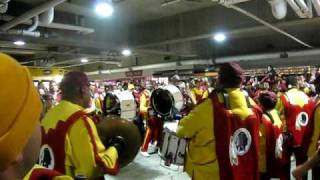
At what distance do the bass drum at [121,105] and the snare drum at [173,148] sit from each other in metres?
3.86

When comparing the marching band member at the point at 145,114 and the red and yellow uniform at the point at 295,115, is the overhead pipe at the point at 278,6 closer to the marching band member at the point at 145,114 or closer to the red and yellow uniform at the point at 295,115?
the red and yellow uniform at the point at 295,115

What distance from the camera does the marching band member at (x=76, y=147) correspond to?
2.15 m

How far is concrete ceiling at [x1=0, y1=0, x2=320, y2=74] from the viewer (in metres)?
8.21

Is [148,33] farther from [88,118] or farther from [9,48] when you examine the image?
[88,118]

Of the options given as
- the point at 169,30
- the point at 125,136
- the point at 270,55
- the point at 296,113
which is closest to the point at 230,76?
the point at 125,136

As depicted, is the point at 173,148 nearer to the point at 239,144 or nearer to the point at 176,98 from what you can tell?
the point at 239,144

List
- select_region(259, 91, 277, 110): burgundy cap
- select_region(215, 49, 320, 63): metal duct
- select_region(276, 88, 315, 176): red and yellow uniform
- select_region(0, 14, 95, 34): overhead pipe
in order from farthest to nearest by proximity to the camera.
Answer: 1. select_region(215, 49, 320, 63): metal duct
2. select_region(0, 14, 95, 34): overhead pipe
3. select_region(276, 88, 315, 176): red and yellow uniform
4. select_region(259, 91, 277, 110): burgundy cap

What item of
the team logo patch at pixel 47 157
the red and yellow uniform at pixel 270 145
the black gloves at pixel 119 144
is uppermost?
the black gloves at pixel 119 144

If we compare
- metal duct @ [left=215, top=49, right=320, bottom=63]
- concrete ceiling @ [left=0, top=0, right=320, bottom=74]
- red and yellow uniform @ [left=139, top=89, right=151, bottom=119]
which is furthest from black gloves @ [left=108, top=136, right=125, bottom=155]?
metal duct @ [left=215, top=49, right=320, bottom=63]

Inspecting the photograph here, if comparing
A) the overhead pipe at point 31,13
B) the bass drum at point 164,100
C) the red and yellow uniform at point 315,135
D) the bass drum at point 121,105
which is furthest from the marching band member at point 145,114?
the red and yellow uniform at point 315,135

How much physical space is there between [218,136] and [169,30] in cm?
778

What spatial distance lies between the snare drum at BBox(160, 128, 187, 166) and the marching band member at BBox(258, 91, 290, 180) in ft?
3.76

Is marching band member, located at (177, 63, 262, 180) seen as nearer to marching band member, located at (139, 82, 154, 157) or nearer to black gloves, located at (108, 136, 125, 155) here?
black gloves, located at (108, 136, 125, 155)

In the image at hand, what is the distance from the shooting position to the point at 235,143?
294 cm
